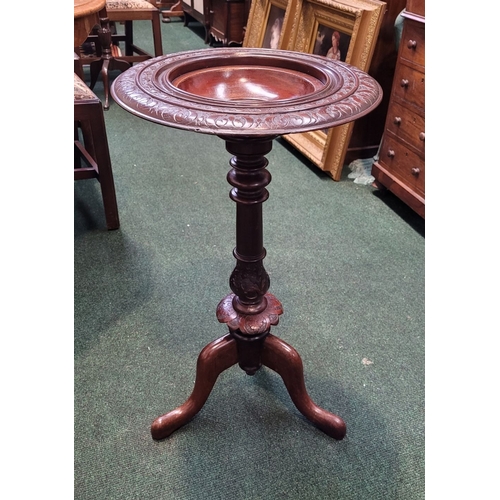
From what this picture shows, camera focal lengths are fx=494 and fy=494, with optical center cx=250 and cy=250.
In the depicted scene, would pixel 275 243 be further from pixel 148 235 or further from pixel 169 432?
pixel 169 432

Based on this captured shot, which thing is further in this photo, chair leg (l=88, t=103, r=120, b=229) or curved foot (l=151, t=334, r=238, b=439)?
chair leg (l=88, t=103, r=120, b=229)

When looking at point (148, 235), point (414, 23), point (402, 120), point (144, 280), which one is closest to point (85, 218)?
point (148, 235)

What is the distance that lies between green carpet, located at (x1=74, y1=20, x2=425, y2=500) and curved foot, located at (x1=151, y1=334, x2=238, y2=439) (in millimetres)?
43

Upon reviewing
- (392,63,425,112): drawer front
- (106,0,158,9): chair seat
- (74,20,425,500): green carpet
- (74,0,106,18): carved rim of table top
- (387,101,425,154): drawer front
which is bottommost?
(74,20,425,500): green carpet

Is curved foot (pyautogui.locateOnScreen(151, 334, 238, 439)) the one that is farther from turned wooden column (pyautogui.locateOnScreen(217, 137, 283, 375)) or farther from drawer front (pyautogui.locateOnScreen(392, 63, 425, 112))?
drawer front (pyautogui.locateOnScreen(392, 63, 425, 112))

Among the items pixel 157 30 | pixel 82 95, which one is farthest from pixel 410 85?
pixel 157 30

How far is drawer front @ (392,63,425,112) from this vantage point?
6.93ft

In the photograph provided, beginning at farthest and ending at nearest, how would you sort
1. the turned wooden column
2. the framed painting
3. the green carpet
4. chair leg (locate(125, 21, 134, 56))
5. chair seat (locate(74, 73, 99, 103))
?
chair leg (locate(125, 21, 134, 56)) < the framed painting < chair seat (locate(74, 73, 99, 103)) < the green carpet < the turned wooden column

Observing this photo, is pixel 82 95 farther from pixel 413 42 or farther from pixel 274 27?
pixel 274 27

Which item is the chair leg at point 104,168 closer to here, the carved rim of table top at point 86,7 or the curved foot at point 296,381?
the carved rim of table top at point 86,7

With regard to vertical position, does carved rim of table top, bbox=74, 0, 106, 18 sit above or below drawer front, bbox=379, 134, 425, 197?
above

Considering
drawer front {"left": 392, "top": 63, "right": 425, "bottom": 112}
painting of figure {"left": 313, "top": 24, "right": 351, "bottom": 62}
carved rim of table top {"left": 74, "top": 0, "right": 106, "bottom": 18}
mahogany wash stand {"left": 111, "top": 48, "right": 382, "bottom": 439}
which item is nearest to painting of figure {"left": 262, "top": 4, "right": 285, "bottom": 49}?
painting of figure {"left": 313, "top": 24, "right": 351, "bottom": 62}

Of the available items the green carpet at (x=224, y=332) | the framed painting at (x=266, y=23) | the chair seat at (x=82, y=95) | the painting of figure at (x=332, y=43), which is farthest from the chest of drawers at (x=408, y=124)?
the chair seat at (x=82, y=95)

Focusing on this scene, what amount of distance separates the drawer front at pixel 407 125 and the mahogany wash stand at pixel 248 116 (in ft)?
3.58
